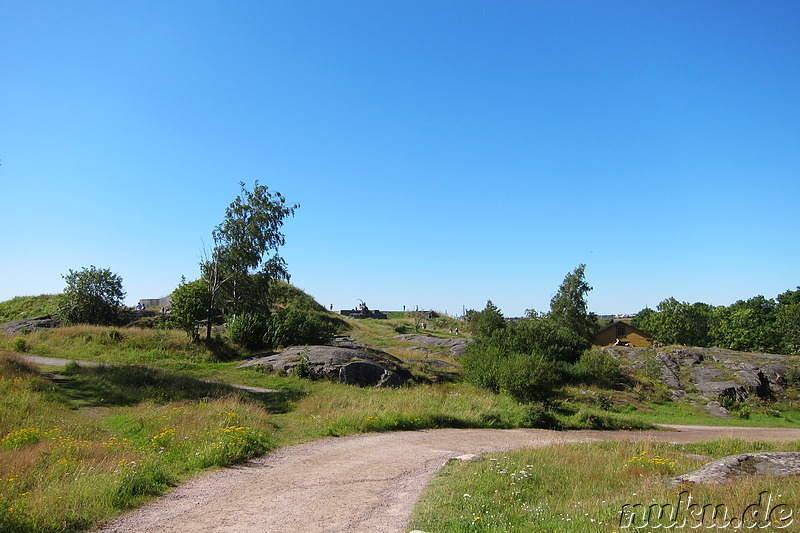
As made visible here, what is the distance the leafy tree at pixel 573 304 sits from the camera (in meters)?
52.9

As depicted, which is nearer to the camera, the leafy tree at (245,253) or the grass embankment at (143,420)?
the grass embankment at (143,420)

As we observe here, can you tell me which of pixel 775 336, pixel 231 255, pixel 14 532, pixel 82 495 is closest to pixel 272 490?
pixel 82 495

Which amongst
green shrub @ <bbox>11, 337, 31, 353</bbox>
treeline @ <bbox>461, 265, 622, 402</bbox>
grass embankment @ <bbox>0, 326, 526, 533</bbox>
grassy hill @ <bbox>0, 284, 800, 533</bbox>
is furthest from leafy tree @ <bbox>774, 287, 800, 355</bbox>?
green shrub @ <bbox>11, 337, 31, 353</bbox>

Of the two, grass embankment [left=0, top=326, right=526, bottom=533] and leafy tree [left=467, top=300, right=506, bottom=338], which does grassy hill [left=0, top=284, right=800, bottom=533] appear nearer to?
grass embankment [left=0, top=326, right=526, bottom=533]

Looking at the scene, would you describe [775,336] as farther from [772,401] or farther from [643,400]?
[643,400]

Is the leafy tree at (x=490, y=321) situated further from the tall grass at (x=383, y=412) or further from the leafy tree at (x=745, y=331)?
the leafy tree at (x=745, y=331)

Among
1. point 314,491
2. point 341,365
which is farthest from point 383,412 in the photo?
point 341,365

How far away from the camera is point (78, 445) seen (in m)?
9.49

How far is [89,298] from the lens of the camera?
3684 cm

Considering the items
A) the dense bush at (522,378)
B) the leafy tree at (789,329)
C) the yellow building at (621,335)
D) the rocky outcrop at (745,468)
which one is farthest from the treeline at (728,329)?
the rocky outcrop at (745,468)

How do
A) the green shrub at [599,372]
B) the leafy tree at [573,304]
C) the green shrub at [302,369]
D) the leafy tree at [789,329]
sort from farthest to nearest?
1. the leafy tree at [789,329]
2. the leafy tree at [573,304]
3. the green shrub at [599,372]
4. the green shrub at [302,369]

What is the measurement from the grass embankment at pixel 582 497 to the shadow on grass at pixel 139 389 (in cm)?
960

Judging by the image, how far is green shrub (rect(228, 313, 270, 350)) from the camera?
30.8m

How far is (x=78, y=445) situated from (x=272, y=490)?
428cm
